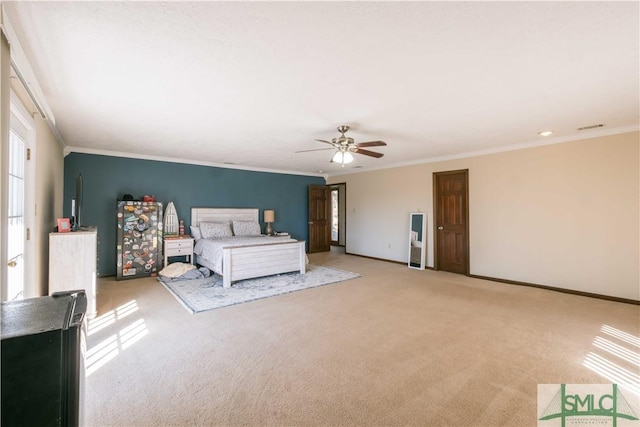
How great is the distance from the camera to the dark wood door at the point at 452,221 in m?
5.63

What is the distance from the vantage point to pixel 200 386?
82.6 inches

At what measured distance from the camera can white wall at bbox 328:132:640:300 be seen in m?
3.92

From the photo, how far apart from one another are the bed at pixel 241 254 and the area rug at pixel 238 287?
6.3 inches

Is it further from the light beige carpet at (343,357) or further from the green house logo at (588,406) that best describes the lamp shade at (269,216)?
the green house logo at (588,406)

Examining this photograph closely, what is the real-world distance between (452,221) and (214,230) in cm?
507

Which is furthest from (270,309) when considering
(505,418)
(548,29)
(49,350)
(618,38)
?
(618,38)

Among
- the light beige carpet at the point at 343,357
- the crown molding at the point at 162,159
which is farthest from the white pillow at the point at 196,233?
the light beige carpet at the point at 343,357

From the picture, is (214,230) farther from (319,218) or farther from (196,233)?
(319,218)

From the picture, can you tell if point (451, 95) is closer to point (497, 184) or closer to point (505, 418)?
point (505, 418)

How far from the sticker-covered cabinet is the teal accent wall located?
48 centimetres

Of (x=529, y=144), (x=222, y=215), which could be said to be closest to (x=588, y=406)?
(x=529, y=144)

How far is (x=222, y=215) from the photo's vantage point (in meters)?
6.79

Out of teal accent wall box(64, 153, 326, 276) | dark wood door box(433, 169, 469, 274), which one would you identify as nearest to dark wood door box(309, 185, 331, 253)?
teal accent wall box(64, 153, 326, 276)

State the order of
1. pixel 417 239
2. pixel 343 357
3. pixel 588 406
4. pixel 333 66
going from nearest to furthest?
pixel 588 406 → pixel 333 66 → pixel 343 357 → pixel 417 239
